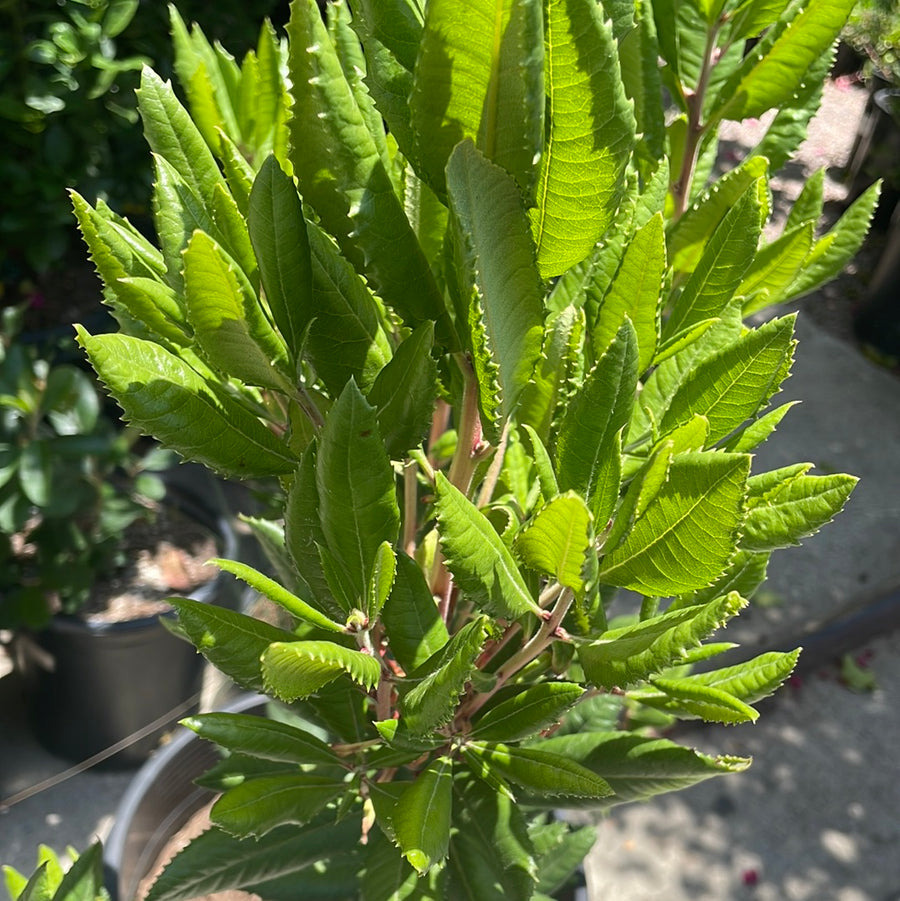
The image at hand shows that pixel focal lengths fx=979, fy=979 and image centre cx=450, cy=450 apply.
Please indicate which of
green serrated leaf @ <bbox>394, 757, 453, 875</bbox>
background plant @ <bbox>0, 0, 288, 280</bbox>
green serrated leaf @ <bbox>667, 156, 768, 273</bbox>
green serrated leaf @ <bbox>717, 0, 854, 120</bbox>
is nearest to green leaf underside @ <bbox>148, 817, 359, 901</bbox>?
green serrated leaf @ <bbox>394, 757, 453, 875</bbox>

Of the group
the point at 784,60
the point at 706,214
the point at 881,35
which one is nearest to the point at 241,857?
the point at 706,214

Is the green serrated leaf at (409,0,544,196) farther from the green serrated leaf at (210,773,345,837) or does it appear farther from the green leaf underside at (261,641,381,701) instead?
the green serrated leaf at (210,773,345,837)

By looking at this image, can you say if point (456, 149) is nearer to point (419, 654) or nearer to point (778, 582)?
point (419, 654)

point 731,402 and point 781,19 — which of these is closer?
point 731,402

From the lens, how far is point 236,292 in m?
0.67

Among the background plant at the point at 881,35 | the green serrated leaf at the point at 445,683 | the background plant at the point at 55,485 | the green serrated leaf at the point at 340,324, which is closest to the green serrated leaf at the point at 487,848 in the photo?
the green serrated leaf at the point at 445,683

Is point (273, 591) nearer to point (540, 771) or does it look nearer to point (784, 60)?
point (540, 771)

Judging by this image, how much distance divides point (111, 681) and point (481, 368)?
2.05 meters

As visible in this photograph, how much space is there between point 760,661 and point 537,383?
0.34 metres

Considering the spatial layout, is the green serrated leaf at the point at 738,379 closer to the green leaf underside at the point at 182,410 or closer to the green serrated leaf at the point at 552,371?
the green serrated leaf at the point at 552,371

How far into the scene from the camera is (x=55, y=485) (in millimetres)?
2211

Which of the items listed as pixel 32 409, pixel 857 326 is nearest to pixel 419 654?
pixel 32 409

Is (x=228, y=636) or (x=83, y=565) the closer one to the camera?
(x=228, y=636)

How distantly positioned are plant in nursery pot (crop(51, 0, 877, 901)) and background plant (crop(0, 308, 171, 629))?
1.33 metres
